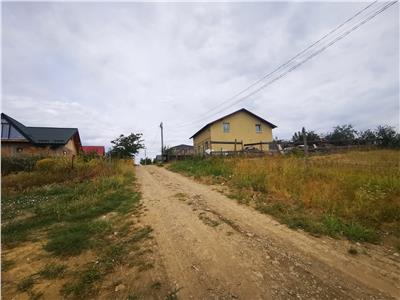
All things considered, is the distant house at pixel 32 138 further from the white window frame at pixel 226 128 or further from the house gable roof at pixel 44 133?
the white window frame at pixel 226 128

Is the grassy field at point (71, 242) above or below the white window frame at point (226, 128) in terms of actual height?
below

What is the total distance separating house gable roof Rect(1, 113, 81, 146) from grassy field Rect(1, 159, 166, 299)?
23292mm

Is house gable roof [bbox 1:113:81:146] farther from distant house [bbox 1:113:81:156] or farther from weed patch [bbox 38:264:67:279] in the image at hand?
weed patch [bbox 38:264:67:279]

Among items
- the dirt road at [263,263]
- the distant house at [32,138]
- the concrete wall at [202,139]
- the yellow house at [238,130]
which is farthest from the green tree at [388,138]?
the distant house at [32,138]

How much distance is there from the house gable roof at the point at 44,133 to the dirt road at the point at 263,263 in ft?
99.1

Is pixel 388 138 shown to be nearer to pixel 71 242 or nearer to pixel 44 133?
pixel 71 242

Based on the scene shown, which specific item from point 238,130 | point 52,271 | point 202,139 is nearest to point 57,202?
point 52,271

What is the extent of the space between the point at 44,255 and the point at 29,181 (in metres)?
10.1

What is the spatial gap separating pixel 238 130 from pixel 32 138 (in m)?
25.6

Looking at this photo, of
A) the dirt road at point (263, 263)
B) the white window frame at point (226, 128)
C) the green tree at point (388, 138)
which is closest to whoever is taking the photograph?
the dirt road at point (263, 263)

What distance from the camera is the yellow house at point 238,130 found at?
1318 inches

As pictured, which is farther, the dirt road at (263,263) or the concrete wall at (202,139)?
the concrete wall at (202,139)

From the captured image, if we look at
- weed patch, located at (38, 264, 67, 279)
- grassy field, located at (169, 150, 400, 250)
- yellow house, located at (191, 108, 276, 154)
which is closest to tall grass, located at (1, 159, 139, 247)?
weed patch, located at (38, 264, 67, 279)

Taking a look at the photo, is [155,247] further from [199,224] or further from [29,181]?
[29,181]
